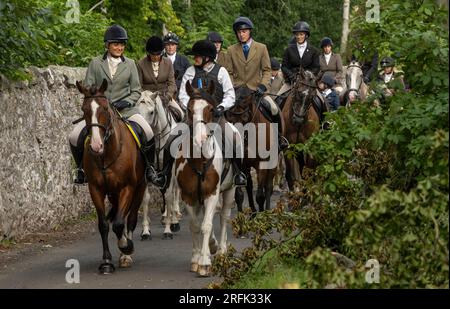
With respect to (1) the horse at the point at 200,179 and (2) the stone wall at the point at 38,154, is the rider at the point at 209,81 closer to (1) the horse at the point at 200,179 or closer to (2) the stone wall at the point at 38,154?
(1) the horse at the point at 200,179

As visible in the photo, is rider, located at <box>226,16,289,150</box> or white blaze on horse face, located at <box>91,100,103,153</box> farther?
rider, located at <box>226,16,289,150</box>

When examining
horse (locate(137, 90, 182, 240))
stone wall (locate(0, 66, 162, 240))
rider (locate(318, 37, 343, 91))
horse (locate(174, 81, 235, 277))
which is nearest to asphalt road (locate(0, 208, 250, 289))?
horse (locate(137, 90, 182, 240))

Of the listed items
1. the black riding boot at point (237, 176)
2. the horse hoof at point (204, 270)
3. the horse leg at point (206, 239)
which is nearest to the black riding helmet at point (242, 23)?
the black riding boot at point (237, 176)

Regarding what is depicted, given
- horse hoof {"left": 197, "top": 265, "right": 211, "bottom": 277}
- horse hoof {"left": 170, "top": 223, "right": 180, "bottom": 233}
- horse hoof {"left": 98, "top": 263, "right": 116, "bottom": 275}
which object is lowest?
horse hoof {"left": 170, "top": 223, "right": 180, "bottom": 233}

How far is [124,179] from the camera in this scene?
48.6 ft

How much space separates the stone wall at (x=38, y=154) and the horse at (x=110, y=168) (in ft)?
8.18

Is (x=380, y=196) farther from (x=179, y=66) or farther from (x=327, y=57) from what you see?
(x=327, y=57)

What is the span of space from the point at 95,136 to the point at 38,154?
501cm

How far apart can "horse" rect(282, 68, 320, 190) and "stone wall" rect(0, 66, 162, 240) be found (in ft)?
12.0

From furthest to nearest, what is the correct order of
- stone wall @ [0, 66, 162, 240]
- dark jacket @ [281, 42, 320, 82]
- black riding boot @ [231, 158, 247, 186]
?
dark jacket @ [281, 42, 320, 82] → stone wall @ [0, 66, 162, 240] → black riding boot @ [231, 158, 247, 186]

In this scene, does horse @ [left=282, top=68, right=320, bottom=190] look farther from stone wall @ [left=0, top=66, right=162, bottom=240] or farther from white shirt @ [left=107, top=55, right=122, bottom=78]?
white shirt @ [left=107, top=55, right=122, bottom=78]

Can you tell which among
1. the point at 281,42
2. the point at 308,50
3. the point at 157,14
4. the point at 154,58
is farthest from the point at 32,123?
the point at 281,42

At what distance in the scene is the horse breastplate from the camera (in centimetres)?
1501

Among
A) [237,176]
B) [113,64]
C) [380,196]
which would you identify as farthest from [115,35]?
[380,196]
